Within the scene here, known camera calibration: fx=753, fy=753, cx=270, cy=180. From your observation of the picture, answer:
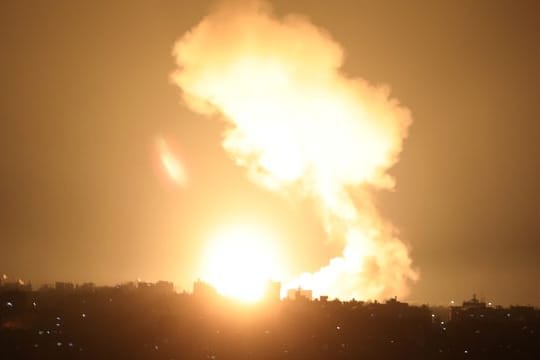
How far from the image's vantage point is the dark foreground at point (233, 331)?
108 feet

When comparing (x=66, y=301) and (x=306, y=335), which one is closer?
(x=306, y=335)

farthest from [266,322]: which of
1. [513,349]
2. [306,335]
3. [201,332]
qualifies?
[513,349]

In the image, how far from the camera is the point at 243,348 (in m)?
35.3

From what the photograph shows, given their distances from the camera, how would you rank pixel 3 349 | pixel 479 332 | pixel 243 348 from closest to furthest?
pixel 3 349
pixel 243 348
pixel 479 332

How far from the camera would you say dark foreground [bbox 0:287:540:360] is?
33.0m

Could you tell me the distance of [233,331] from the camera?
3834 centimetres

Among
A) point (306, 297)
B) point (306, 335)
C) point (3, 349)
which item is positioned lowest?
point (3, 349)

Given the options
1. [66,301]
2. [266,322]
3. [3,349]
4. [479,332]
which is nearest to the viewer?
[3,349]

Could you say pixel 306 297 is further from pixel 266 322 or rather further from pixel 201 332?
pixel 201 332

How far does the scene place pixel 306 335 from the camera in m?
40.2

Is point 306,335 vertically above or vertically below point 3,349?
above

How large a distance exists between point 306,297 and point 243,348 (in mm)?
19368

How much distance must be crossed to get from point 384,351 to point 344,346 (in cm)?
229

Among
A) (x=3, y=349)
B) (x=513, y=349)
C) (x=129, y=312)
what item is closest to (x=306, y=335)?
(x=129, y=312)
